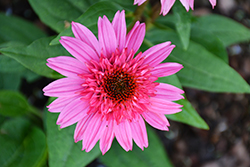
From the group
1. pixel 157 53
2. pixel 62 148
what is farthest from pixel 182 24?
pixel 62 148

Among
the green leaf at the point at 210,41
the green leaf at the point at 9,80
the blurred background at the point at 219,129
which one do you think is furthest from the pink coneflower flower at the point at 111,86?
the blurred background at the point at 219,129

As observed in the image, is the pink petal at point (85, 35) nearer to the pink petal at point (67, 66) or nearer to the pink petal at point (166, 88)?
the pink petal at point (67, 66)

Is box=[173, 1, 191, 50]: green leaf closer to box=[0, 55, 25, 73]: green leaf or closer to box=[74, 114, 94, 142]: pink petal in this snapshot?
box=[74, 114, 94, 142]: pink petal

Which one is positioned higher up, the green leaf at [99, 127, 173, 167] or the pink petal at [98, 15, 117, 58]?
the pink petal at [98, 15, 117, 58]

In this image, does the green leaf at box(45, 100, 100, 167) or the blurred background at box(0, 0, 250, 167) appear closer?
the green leaf at box(45, 100, 100, 167)

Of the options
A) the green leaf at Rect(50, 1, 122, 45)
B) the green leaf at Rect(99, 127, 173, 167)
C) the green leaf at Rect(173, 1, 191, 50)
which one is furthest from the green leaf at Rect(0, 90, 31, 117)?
the green leaf at Rect(173, 1, 191, 50)

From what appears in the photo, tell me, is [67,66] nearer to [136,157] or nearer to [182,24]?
[182,24]
